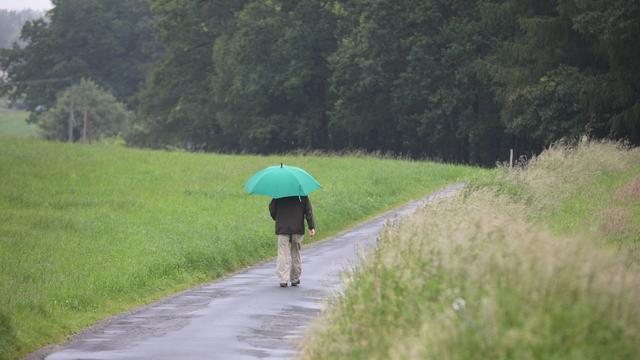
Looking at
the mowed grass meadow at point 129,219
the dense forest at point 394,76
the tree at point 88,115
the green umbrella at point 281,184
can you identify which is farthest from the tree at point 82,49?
the green umbrella at point 281,184

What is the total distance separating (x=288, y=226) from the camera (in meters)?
21.8

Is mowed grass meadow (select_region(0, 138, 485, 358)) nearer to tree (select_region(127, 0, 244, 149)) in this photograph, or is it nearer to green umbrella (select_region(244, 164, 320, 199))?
green umbrella (select_region(244, 164, 320, 199))

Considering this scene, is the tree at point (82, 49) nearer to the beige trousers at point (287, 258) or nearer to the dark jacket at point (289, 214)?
the beige trousers at point (287, 258)

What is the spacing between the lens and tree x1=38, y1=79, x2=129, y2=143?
370 ft

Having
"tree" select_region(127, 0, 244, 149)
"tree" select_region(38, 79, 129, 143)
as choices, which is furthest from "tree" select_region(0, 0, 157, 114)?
"tree" select_region(127, 0, 244, 149)

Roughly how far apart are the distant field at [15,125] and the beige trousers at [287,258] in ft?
433

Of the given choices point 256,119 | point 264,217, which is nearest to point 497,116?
point 256,119

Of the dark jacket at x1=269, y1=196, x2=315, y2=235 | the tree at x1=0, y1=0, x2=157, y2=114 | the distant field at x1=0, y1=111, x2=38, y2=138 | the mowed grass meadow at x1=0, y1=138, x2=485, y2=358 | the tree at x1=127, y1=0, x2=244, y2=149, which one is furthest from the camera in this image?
the distant field at x1=0, y1=111, x2=38, y2=138

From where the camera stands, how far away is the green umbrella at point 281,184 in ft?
70.3

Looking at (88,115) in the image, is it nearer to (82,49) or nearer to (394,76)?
(82,49)

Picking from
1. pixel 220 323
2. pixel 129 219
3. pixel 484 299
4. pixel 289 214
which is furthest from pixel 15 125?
pixel 484 299

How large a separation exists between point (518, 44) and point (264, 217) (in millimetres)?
34506

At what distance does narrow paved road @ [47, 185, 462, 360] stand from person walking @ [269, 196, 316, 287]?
36 cm

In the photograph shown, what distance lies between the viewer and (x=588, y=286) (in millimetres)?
→ 10859
